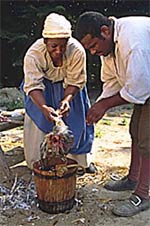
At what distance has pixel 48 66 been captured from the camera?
3607mm

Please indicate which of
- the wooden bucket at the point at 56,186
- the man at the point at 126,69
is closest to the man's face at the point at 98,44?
the man at the point at 126,69

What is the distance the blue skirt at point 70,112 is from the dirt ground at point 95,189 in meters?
0.31

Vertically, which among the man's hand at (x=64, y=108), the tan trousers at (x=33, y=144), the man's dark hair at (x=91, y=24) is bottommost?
the tan trousers at (x=33, y=144)

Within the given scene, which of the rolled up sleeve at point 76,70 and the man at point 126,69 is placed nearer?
the man at point 126,69

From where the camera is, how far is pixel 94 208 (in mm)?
3338

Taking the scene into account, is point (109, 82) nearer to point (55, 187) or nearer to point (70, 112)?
point (70, 112)

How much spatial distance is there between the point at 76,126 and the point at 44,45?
0.67 m

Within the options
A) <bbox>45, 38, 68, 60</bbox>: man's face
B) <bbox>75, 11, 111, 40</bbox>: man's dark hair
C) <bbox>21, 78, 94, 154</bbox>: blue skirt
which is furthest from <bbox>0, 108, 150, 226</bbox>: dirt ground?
<bbox>75, 11, 111, 40</bbox>: man's dark hair

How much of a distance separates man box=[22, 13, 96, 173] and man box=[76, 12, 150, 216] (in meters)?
0.26

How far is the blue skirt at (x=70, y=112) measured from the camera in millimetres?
3782

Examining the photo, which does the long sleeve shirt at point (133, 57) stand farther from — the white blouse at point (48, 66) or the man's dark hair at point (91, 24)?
the white blouse at point (48, 66)

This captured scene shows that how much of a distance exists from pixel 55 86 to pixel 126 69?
871mm

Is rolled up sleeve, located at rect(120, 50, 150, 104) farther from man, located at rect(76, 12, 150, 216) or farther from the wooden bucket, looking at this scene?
the wooden bucket

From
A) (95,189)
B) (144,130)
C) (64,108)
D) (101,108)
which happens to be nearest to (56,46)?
(64,108)
